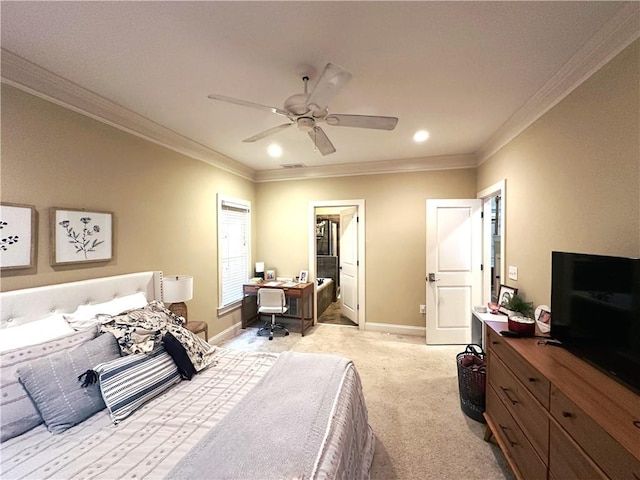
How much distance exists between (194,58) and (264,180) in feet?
9.69

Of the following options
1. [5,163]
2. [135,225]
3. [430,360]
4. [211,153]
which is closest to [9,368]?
[5,163]

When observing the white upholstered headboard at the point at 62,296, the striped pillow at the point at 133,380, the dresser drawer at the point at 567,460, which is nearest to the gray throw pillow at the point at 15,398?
the striped pillow at the point at 133,380

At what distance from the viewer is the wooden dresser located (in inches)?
34.1

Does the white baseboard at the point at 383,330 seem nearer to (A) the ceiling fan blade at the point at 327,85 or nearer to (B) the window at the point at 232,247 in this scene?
(B) the window at the point at 232,247

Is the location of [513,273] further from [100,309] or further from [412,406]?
[100,309]

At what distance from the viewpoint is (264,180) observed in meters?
4.64

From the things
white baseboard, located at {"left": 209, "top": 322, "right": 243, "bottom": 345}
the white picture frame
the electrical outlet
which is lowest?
white baseboard, located at {"left": 209, "top": 322, "right": 243, "bottom": 345}

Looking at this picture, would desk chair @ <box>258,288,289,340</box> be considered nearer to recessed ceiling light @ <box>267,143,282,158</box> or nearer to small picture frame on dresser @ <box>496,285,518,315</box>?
recessed ceiling light @ <box>267,143,282,158</box>

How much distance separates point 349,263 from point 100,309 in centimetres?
344

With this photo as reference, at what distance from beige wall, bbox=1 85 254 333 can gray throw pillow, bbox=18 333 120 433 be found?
81 cm

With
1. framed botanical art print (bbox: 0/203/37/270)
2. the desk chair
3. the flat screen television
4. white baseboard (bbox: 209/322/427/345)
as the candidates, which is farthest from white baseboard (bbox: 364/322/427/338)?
framed botanical art print (bbox: 0/203/37/270)

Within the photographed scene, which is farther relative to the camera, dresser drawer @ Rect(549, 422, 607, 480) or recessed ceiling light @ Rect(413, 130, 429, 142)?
recessed ceiling light @ Rect(413, 130, 429, 142)

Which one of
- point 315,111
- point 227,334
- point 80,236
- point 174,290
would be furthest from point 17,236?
point 227,334

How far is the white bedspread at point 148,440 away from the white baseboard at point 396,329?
2.54 metres
